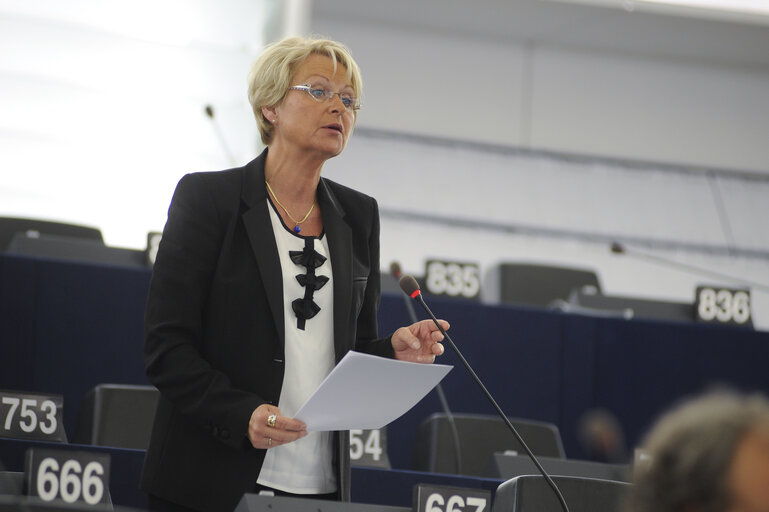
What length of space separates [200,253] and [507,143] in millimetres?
6107

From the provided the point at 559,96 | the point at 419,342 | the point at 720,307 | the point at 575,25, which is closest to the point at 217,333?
the point at 419,342

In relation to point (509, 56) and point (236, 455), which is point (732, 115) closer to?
point (509, 56)

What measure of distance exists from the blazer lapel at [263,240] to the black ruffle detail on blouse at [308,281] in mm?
36

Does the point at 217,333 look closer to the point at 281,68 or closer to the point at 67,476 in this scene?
the point at 67,476

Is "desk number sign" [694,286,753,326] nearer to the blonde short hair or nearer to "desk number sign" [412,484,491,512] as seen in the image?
"desk number sign" [412,484,491,512]

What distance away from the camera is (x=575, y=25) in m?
7.36

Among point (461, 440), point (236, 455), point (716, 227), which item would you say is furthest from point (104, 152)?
point (236, 455)

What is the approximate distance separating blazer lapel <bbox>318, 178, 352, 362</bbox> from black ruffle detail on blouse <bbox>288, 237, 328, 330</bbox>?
0.03 meters

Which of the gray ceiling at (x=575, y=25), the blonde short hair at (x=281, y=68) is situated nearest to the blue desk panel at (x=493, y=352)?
the blonde short hair at (x=281, y=68)

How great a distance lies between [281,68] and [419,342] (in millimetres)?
538

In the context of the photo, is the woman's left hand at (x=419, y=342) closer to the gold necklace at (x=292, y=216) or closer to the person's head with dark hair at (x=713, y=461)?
the gold necklace at (x=292, y=216)

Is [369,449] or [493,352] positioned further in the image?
[493,352]

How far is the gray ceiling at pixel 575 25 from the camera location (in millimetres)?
7055

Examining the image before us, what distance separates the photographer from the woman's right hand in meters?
1.64
